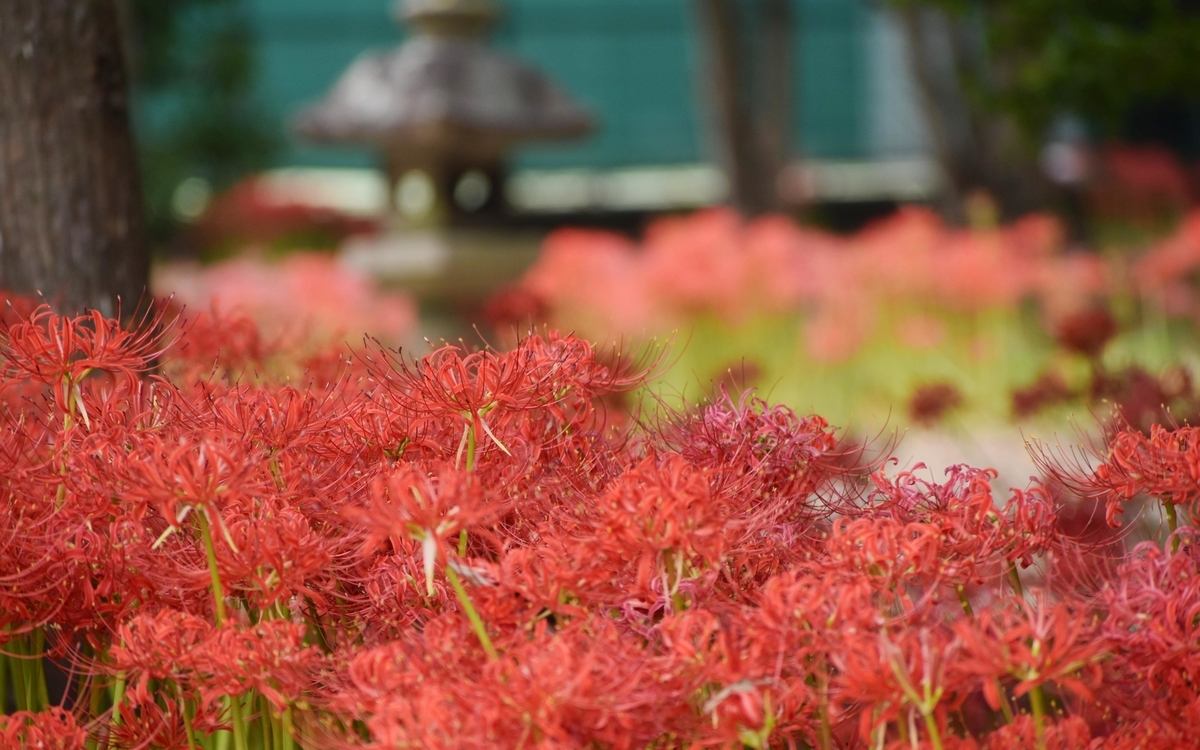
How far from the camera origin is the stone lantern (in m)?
7.71

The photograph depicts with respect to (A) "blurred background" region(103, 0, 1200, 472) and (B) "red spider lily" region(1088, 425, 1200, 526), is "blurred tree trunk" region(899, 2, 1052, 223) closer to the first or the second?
(A) "blurred background" region(103, 0, 1200, 472)

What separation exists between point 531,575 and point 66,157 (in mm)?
1591

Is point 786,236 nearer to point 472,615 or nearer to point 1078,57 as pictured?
point 1078,57

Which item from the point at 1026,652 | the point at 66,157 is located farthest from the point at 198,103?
the point at 1026,652

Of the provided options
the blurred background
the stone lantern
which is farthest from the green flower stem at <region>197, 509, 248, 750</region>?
the stone lantern

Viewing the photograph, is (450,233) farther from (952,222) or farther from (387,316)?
(952,222)

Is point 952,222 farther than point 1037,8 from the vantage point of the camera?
Yes

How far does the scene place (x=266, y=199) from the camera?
42.0ft

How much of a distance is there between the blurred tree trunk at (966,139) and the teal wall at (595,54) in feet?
25.2

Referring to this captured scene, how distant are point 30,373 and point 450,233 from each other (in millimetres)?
6563

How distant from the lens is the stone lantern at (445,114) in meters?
7.71

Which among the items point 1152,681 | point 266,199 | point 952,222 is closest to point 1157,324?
point 952,222

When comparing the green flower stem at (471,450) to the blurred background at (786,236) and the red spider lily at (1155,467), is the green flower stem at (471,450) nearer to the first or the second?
the red spider lily at (1155,467)

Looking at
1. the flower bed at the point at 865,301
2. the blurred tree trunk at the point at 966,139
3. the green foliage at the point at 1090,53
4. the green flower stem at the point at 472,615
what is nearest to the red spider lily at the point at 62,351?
the green flower stem at the point at 472,615
